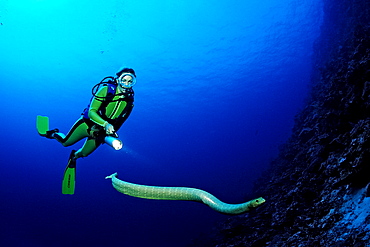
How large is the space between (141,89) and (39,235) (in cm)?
3291

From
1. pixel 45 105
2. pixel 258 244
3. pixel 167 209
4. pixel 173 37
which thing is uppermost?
pixel 45 105

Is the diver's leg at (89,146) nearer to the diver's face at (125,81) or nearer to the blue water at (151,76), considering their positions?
the diver's face at (125,81)

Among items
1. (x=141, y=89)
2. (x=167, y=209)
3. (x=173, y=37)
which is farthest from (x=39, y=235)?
(x=173, y=37)

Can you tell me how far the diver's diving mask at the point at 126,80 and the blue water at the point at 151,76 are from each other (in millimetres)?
16047

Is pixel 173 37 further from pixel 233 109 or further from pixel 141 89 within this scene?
pixel 233 109

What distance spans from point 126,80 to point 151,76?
35715 mm

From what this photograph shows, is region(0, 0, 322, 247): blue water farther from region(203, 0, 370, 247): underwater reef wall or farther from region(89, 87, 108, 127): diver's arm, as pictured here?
region(89, 87, 108, 127): diver's arm

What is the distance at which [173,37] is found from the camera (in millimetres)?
33375

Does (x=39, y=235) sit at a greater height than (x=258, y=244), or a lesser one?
greater

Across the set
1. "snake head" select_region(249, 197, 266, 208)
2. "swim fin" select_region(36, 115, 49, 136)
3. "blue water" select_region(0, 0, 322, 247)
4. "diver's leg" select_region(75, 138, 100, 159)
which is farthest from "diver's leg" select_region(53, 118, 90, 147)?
"blue water" select_region(0, 0, 322, 247)

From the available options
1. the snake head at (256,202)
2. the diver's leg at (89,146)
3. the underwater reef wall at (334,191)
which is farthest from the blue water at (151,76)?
the snake head at (256,202)

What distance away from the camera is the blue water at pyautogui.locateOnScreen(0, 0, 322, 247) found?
2994 cm

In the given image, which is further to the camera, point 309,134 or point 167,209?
point 167,209

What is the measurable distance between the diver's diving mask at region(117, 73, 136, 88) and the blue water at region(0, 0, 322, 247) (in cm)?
1605
